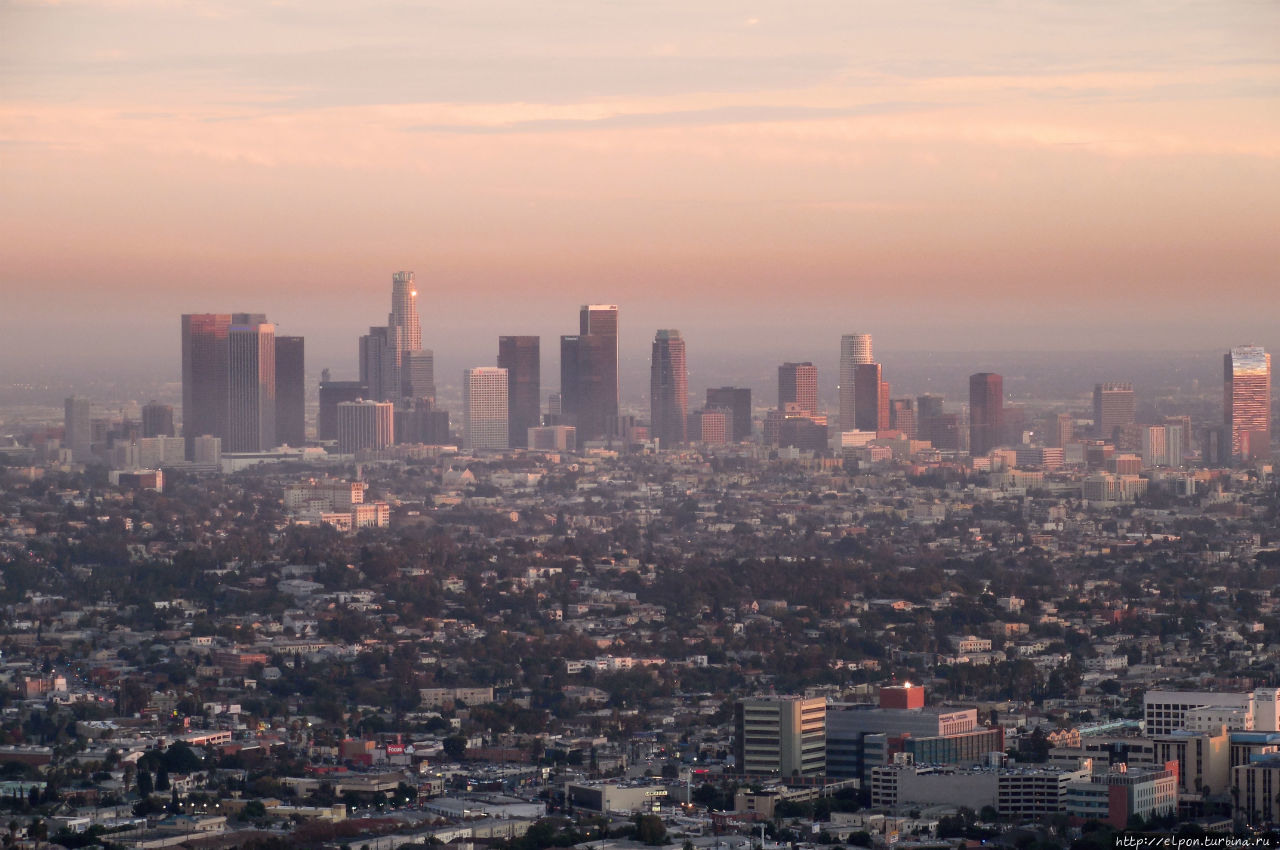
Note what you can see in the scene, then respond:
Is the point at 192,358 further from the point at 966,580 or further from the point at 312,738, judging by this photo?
the point at 312,738

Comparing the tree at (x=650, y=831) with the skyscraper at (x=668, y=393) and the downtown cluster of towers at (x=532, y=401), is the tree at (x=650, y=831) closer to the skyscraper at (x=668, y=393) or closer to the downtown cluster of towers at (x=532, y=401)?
the downtown cluster of towers at (x=532, y=401)

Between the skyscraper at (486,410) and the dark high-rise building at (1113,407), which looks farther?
the skyscraper at (486,410)

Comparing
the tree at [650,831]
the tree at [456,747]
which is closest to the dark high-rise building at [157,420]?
the tree at [456,747]

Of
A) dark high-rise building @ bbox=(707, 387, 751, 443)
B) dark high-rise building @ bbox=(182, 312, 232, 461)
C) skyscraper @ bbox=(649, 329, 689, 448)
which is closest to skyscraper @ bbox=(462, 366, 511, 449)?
skyscraper @ bbox=(649, 329, 689, 448)

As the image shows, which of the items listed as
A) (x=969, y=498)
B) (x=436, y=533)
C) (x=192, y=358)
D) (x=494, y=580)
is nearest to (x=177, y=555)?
(x=494, y=580)

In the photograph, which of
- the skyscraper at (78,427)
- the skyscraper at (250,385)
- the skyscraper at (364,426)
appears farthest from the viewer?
the skyscraper at (364,426)

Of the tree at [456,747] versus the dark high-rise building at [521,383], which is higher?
the dark high-rise building at [521,383]
